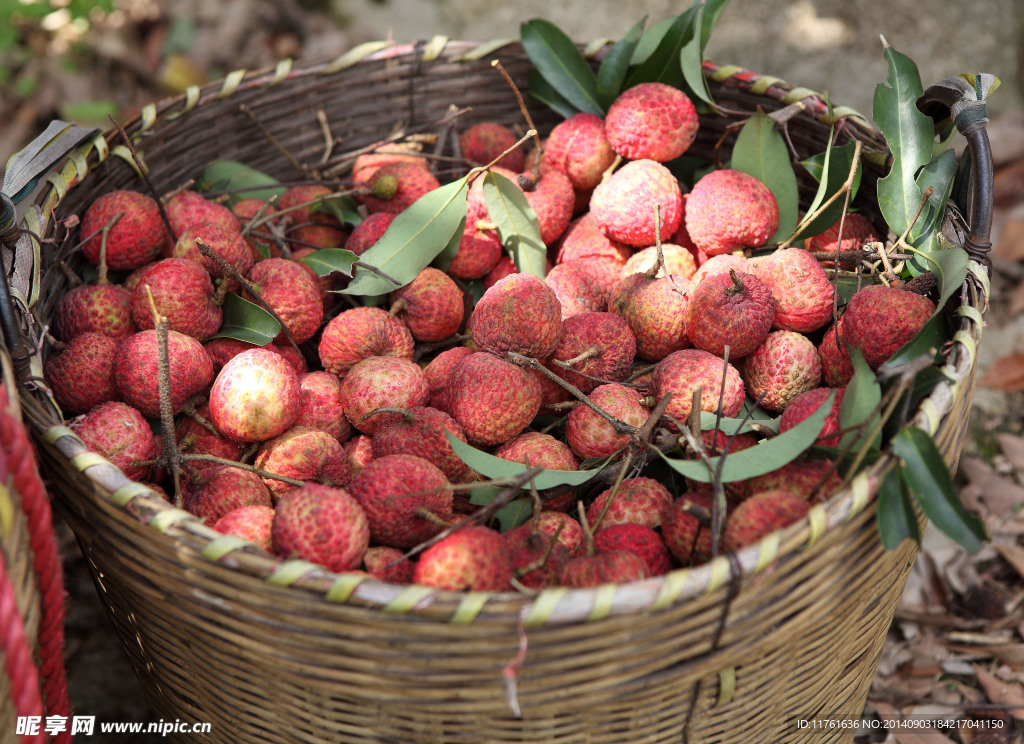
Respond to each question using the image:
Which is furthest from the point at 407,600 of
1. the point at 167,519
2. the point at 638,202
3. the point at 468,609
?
the point at 638,202

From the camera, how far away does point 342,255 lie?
145 centimetres

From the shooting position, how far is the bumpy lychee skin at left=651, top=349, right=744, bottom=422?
122cm

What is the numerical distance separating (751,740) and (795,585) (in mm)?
316

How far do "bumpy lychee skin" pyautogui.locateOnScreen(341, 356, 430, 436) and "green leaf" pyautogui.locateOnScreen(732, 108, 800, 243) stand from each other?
0.72 m

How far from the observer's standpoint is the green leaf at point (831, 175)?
1464 mm

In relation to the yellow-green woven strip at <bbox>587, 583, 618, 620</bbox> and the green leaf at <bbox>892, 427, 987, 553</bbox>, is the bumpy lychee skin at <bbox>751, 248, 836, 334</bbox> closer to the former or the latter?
the green leaf at <bbox>892, 427, 987, 553</bbox>

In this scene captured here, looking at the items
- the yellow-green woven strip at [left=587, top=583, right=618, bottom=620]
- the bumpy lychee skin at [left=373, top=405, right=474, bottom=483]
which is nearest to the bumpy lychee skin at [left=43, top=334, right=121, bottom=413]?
the bumpy lychee skin at [left=373, top=405, right=474, bottom=483]

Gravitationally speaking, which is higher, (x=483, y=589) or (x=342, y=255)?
(x=342, y=255)

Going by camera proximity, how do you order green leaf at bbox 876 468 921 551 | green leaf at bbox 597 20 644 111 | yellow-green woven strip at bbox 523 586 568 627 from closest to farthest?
yellow-green woven strip at bbox 523 586 568 627 → green leaf at bbox 876 468 921 551 → green leaf at bbox 597 20 644 111

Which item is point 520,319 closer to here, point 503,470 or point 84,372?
point 503,470

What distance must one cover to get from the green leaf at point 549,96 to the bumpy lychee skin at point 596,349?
0.60 m

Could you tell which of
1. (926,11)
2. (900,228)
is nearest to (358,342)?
(900,228)

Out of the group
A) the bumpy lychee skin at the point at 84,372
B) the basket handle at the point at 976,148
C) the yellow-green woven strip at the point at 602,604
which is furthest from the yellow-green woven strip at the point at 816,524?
the bumpy lychee skin at the point at 84,372

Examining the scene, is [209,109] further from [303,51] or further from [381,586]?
[303,51]
